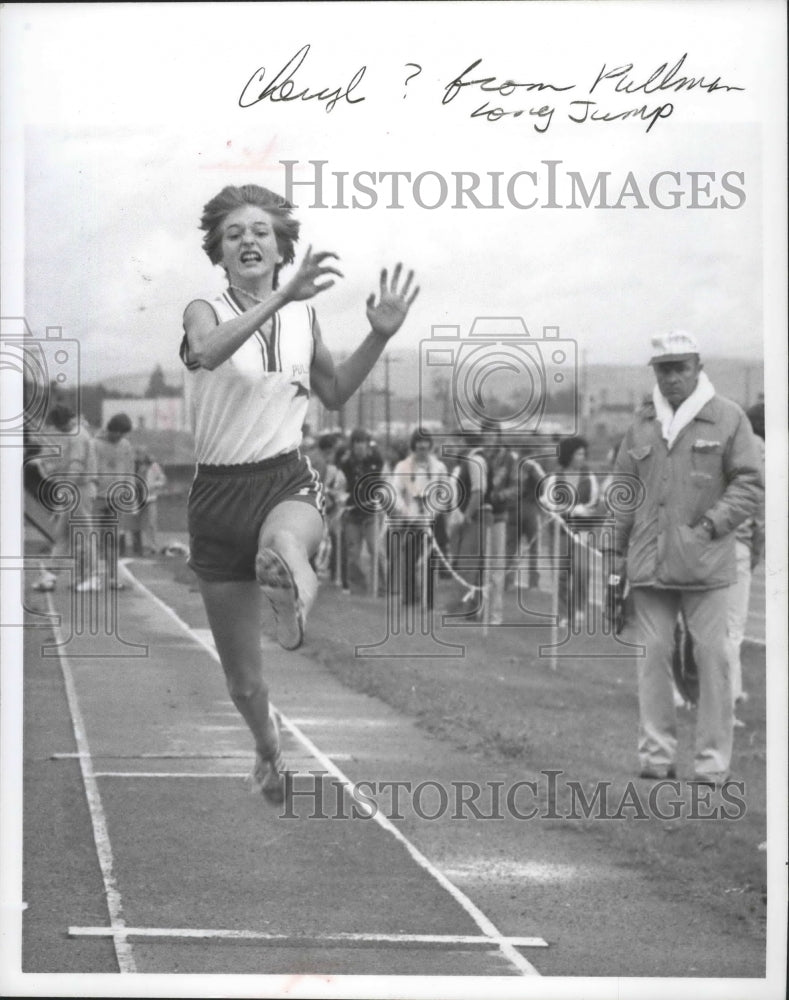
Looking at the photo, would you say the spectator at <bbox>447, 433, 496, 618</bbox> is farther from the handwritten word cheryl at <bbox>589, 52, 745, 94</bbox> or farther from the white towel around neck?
the handwritten word cheryl at <bbox>589, 52, 745, 94</bbox>

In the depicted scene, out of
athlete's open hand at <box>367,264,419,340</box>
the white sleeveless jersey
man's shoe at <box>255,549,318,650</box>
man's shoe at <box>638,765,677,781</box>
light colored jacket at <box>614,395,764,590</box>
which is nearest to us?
man's shoe at <box>255,549,318,650</box>

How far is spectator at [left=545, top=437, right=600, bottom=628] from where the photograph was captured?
31.1 feet

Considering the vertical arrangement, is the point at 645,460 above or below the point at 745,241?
below

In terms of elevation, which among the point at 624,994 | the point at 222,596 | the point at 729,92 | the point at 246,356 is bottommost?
the point at 624,994

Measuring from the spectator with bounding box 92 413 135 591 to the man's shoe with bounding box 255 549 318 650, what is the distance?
0.42m

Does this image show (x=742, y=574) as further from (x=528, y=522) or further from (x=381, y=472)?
(x=381, y=472)

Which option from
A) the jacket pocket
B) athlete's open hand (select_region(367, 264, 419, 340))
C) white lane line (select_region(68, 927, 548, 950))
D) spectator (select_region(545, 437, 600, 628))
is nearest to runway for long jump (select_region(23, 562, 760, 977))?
white lane line (select_region(68, 927, 548, 950))

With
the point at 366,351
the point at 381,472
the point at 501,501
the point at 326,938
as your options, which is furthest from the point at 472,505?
the point at 326,938

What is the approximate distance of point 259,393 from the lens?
9.26 metres

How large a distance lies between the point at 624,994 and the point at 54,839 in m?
1.56

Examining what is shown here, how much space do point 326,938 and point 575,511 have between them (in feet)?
4.29

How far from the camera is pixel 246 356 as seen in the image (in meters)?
9.25

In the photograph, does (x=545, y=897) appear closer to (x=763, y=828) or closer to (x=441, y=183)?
(x=763, y=828)

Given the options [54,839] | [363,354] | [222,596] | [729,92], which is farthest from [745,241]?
[54,839]
